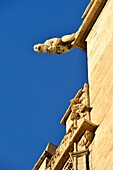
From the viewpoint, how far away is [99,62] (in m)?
12.5

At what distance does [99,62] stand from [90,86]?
519 mm

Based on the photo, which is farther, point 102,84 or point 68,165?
point 102,84

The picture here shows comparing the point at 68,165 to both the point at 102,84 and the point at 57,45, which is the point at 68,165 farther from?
the point at 57,45

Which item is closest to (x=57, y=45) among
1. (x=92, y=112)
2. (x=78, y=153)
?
(x=92, y=112)

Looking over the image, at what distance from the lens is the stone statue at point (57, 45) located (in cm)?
1466

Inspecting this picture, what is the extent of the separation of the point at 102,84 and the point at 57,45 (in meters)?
3.33

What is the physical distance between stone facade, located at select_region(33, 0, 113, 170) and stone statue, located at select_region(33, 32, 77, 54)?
12.1 inches

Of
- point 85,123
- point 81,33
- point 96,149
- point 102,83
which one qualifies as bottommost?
point 96,149

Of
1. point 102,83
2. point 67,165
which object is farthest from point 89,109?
point 67,165

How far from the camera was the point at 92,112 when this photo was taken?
11477mm

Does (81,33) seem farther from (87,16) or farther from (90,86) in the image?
(90,86)

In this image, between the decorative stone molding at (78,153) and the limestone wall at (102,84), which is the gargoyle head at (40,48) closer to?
the limestone wall at (102,84)

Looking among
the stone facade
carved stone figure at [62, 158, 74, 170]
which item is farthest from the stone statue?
carved stone figure at [62, 158, 74, 170]

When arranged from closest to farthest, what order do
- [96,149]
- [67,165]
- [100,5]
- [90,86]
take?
1. [96,149]
2. [67,165]
3. [90,86]
4. [100,5]
